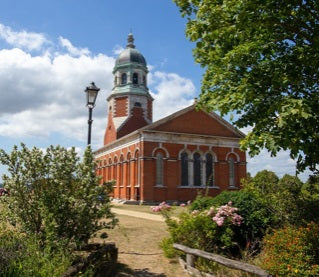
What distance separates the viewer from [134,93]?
39.5 metres

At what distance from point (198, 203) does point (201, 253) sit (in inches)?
123

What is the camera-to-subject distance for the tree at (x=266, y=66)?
6.24 m

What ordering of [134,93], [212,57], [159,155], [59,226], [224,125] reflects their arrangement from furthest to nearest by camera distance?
1. [134,93]
2. [224,125]
3. [159,155]
4. [212,57]
5. [59,226]

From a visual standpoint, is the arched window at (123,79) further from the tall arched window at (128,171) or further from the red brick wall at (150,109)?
the tall arched window at (128,171)

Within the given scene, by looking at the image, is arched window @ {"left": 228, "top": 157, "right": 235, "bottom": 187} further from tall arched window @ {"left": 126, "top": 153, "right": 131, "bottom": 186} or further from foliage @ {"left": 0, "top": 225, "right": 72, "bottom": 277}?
foliage @ {"left": 0, "top": 225, "right": 72, "bottom": 277}

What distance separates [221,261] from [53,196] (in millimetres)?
3654

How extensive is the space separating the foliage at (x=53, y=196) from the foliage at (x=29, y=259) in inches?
19.0

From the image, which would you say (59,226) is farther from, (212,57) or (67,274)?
(212,57)

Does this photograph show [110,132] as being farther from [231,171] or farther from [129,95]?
[231,171]

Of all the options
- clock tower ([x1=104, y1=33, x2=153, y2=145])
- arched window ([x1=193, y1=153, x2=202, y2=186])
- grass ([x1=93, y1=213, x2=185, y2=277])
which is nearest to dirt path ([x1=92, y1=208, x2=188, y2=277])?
grass ([x1=93, y1=213, x2=185, y2=277])

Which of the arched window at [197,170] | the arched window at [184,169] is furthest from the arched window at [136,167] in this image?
the arched window at [197,170]

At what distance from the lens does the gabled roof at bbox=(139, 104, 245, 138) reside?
102 ft

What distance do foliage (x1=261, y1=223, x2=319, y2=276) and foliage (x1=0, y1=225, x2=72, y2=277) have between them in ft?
11.9

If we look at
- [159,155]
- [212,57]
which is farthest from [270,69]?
[159,155]
